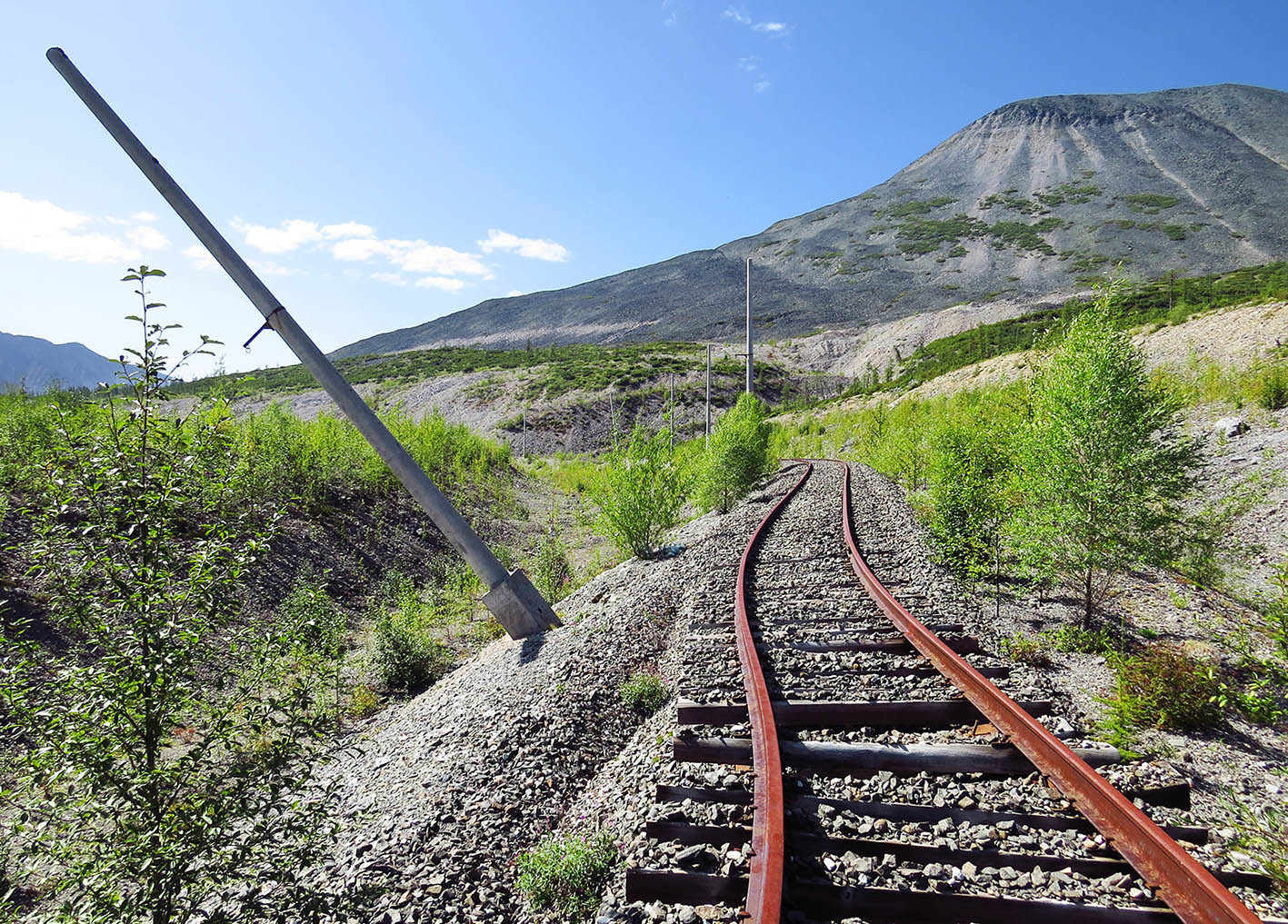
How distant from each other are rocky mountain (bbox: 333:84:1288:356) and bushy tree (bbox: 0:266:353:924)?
329 feet

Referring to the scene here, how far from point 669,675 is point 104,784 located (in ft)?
11.9

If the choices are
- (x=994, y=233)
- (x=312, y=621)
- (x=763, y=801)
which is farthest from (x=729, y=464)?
(x=994, y=233)

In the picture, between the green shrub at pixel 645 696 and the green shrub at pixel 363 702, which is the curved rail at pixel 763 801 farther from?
the green shrub at pixel 363 702

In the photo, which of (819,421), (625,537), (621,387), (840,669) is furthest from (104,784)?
(621,387)

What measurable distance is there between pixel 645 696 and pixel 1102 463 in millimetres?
4807

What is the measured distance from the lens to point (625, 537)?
11.4m

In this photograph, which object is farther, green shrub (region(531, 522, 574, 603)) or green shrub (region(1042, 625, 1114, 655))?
green shrub (region(531, 522, 574, 603))

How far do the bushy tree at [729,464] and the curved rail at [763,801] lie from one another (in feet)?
36.2

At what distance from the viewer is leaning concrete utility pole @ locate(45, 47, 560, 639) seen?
631 centimetres

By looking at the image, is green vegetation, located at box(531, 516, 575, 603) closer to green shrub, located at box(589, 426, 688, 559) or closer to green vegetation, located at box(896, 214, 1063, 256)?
green shrub, located at box(589, 426, 688, 559)

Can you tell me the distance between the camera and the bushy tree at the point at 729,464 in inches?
632

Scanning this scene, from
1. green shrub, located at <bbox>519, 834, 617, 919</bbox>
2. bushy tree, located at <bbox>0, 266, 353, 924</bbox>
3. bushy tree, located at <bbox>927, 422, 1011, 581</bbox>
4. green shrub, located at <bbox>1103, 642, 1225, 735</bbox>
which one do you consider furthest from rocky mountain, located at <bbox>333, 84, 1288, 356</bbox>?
bushy tree, located at <bbox>0, 266, 353, 924</bbox>

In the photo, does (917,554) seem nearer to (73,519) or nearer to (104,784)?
(104,784)

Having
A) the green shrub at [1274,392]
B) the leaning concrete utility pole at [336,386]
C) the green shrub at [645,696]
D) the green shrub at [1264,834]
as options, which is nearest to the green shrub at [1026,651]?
the green shrub at [1264,834]
